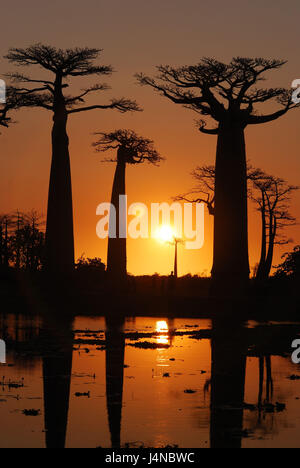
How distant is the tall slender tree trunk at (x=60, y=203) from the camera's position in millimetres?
45438

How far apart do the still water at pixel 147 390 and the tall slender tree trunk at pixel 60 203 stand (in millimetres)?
17618

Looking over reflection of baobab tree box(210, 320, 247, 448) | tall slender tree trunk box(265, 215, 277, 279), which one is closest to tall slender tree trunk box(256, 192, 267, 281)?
tall slender tree trunk box(265, 215, 277, 279)

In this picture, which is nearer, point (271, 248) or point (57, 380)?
point (57, 380)

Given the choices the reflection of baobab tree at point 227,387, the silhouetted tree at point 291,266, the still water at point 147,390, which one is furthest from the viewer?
the silhouetted tree at point 291,266

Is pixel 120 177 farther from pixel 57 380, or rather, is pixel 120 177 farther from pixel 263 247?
pixel 57 380

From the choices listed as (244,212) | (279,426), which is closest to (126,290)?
(244,212)

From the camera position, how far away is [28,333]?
2675cm

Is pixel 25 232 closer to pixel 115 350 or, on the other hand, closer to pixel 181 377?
pixel 115 350

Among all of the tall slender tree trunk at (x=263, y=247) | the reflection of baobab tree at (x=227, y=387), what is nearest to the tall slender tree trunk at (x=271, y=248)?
the tall slender tree trunk at (x=263, y=247)

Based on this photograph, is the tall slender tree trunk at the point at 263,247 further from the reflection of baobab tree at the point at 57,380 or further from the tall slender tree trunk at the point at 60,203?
the reflection of baobab tree at the point at 57,380

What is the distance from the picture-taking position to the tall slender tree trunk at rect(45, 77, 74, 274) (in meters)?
45.4

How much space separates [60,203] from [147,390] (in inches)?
1189


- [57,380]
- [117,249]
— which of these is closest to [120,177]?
[117,249]

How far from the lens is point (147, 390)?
16484 millimetres
